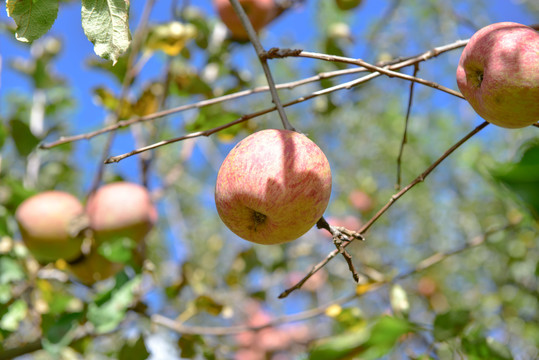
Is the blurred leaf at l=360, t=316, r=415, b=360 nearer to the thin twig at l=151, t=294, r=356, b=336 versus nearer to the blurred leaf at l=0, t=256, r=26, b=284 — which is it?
the thin twig at l=151, t=294, r=356, b=336

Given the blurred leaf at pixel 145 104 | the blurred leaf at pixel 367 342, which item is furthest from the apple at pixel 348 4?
the blurred leaf at pixel 367 342

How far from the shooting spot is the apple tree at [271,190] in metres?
0.88

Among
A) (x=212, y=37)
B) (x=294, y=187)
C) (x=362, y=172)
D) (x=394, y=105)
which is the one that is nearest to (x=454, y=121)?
(x=394, y=105)

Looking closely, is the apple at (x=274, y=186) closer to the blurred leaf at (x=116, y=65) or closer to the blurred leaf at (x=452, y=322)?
the blurred leaf at (x=452, y=322)

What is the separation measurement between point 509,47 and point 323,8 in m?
4.16

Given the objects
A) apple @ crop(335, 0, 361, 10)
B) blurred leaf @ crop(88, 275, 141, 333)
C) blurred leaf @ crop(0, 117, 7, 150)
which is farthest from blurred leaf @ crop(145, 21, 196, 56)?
blurred leaf @ crop(88, 275, 141, 333)

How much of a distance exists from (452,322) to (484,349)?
10 cm

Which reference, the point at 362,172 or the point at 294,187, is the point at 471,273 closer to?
the point at 362,172

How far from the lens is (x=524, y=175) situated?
51cm

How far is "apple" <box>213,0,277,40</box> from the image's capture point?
220cm

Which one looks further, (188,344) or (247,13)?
(247,13)

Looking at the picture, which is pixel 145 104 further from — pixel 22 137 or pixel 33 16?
pixel 33 16

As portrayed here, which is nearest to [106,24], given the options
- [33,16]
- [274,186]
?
[33,16]

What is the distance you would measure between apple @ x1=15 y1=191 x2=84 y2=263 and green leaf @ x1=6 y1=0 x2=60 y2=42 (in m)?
1.05
